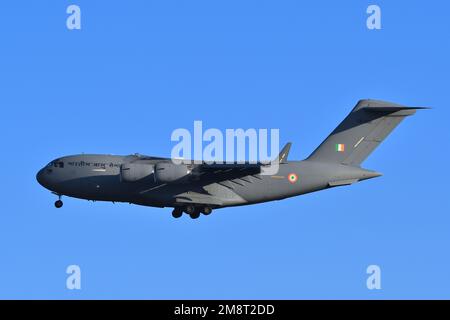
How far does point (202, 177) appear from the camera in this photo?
1511 inches

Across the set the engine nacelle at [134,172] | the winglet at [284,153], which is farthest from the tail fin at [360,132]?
the engine nacelle at [134,172]

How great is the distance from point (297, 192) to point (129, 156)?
20.1 feet

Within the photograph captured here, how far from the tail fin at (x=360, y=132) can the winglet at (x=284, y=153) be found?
8.13 ft

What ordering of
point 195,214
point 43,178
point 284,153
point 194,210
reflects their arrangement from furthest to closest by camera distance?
1. point 43,178
2. point 195,214
3. point 194,210
4. point 284,153

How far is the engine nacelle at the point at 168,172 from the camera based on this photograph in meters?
37.4

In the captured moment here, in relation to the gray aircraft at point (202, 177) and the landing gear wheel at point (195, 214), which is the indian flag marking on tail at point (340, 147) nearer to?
the gray aircraft at point (202, 177)

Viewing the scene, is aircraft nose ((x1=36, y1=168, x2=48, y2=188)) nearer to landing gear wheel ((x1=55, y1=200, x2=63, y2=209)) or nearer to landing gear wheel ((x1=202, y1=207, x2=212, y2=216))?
landing gear wheel ((x1=55, y1=200, x2=63, y2=209))

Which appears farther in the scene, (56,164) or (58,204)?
(58,204)

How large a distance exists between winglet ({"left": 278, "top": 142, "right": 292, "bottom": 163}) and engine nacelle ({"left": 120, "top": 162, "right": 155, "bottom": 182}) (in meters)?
4.41

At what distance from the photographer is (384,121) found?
40.1 meters

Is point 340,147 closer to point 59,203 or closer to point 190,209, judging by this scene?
point 190,209

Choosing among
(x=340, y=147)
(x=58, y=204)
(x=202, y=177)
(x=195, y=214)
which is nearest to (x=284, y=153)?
(x=202, y=177)

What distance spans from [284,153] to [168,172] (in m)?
4.01
